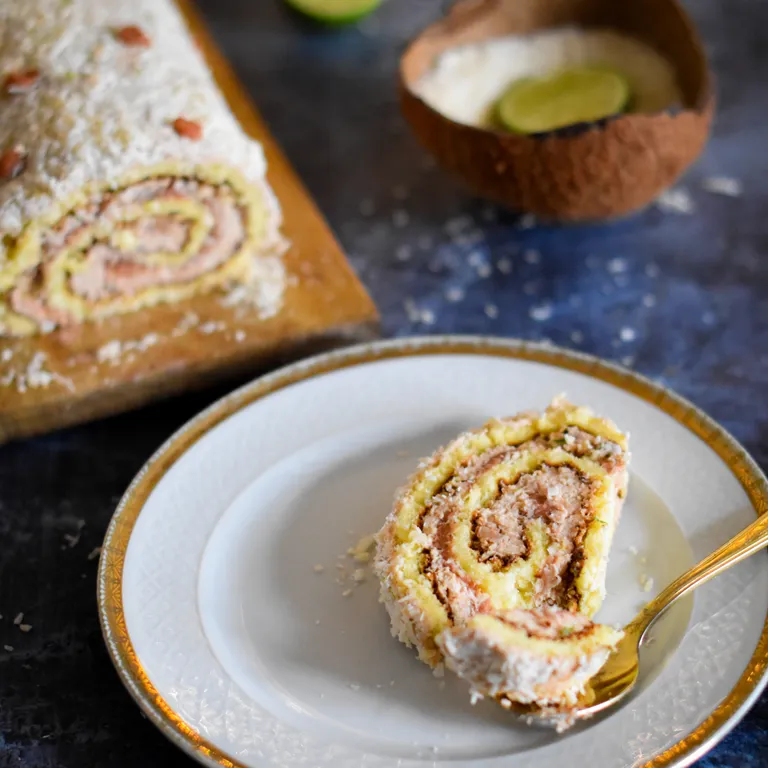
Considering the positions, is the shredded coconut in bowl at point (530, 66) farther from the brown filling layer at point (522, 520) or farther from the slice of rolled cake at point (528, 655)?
the slice of rolled cake at point (528, 655)

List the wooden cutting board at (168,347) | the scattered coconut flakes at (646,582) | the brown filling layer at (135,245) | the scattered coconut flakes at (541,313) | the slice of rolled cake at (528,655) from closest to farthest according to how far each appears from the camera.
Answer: the slice of rolled cake at (528,655), the scattered coconut flakes at (646,582), the wooden cutting board at (168,347), the brown filling layer at (135,245), the scattered coconut flakes at (541,313)

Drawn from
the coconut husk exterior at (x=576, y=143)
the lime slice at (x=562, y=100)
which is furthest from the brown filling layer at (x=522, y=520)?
the lime slice at (x=562, y=100)

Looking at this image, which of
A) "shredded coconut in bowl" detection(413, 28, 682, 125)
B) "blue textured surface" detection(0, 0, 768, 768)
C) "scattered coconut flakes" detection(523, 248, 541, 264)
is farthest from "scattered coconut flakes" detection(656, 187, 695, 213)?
"scattered coconut flakes" detection(523, 248, 541, 264)

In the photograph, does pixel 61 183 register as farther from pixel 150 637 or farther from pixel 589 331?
pixel 589 331

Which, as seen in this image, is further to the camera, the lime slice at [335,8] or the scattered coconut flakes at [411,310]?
the lime slice at [335,8]

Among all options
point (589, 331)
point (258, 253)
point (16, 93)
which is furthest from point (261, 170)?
point (589, 331)

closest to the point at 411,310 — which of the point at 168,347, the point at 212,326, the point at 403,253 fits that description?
the point at 403,253

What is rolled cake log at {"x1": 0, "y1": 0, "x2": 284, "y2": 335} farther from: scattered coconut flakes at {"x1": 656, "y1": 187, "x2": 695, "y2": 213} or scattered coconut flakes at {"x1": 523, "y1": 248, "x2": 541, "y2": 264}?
scattered coconut flakes at {"x1": 656, "y1": 187, "x2": 695, "y2": 213}
